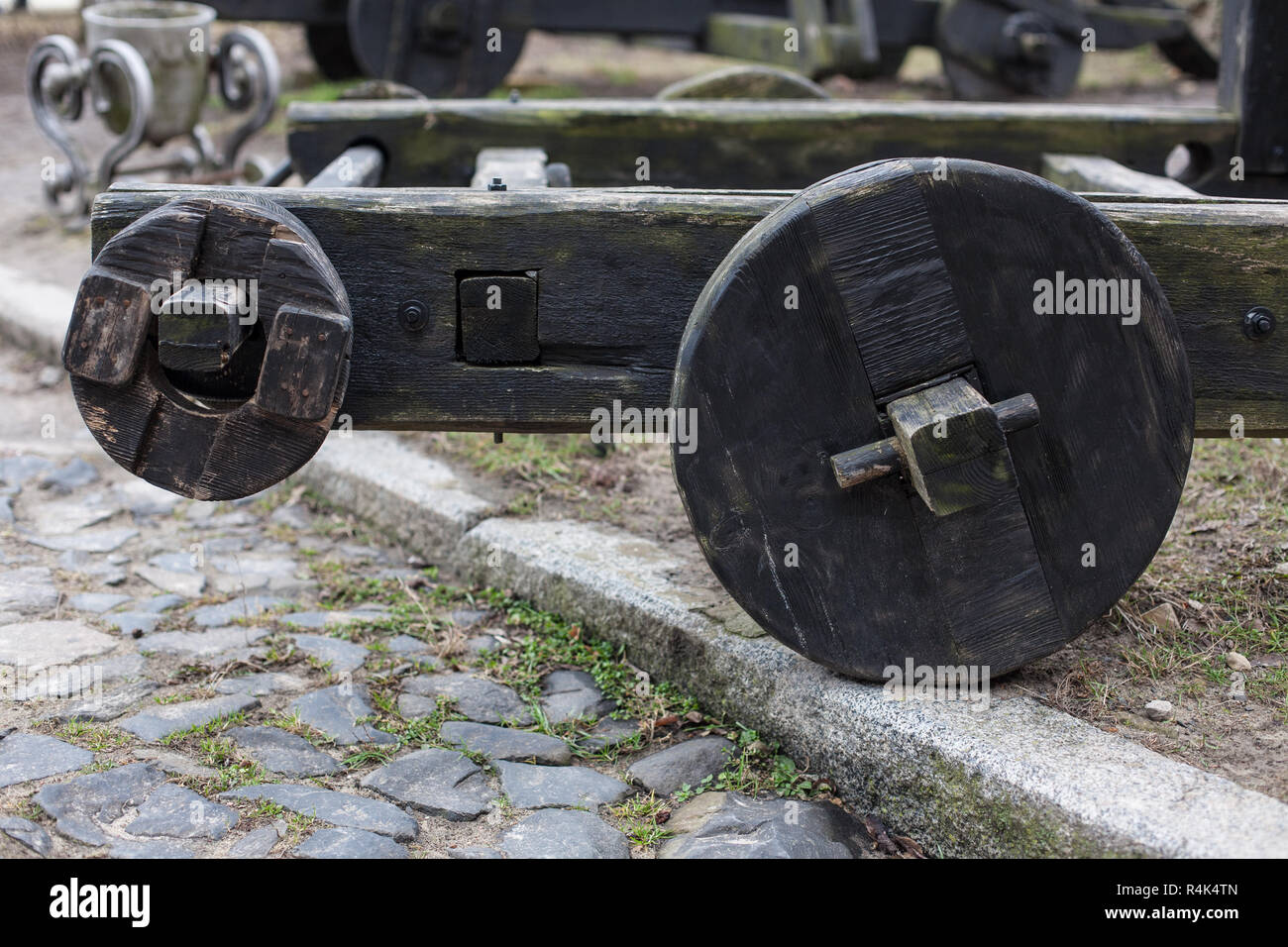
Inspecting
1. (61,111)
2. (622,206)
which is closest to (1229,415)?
(622,206)

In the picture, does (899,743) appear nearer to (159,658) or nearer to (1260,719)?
(1260,719)

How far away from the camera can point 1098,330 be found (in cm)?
220

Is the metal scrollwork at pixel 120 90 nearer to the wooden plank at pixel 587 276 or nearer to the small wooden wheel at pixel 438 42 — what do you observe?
the small wooden wheel at pixel 438 42

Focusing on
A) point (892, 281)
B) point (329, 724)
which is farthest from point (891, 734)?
point (329, 724)

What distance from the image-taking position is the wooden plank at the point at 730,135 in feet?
13.0

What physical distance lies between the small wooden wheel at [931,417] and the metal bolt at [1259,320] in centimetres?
29

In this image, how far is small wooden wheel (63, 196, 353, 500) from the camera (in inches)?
86.9

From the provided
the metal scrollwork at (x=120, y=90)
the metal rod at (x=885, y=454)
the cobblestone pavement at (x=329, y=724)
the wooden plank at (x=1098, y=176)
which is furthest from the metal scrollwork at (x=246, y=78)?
the metal rod at (x=885, y=454)

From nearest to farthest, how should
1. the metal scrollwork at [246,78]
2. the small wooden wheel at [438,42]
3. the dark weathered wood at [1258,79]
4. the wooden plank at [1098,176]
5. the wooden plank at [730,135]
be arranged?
the wooden plank at [1098,176]
the dark weathered wood at [1258,79]
the wooden plank at [730,135]
the metal scrollwork at [246,78]
the small wooden wheel at [438,42]

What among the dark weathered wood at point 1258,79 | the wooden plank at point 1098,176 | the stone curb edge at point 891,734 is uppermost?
the dark weathered wood at point 1258,79

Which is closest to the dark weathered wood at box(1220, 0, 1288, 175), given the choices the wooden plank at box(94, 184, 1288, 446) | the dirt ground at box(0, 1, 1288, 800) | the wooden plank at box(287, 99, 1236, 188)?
the wooden plank at box(287, 99, 1236, 188)
